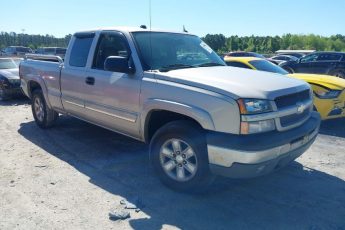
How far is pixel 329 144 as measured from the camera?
630cm

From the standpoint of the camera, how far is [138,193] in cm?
423

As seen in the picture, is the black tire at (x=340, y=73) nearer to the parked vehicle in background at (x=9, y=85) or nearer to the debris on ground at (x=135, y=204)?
the parked vehicle in background at (x=9, y=85)

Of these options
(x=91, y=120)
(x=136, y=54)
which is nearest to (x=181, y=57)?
(x=136, y=54)

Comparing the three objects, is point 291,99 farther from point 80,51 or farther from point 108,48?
point 80,51

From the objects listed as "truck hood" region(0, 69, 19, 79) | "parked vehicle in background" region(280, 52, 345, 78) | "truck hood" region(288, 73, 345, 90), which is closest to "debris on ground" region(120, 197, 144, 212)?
"truck hood" region(288, 73, 345, 90)

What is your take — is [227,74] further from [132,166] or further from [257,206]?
[132,166]

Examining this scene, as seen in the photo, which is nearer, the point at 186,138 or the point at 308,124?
the point at 186,138

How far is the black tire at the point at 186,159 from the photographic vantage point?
385cm

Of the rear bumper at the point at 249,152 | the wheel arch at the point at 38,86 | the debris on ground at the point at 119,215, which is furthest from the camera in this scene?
the wheel arch at the point at 38,86

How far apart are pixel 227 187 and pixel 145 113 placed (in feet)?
4.40

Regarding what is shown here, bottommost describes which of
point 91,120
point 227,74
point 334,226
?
point 334,226

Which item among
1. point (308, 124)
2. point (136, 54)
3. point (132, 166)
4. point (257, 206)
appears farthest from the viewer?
point (132, 166)

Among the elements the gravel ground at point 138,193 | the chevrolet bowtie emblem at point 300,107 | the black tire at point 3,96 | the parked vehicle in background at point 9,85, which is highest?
the chevrolet bowtie emblem at point 300,107

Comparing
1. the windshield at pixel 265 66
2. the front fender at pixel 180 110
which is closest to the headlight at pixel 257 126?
the front fender at pixel 180 110
